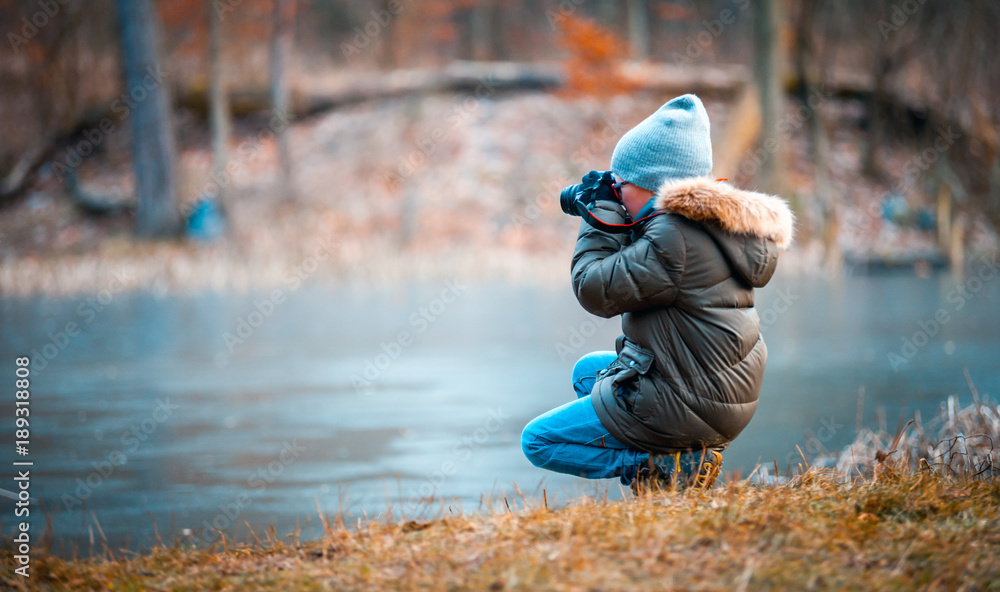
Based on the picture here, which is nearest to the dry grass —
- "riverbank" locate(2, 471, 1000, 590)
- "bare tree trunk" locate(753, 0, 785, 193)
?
"riverbank" locate(2, 471, 1000, 590)

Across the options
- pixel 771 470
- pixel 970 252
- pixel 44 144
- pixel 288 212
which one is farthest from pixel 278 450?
pixel 44 144

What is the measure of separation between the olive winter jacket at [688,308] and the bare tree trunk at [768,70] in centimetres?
1645

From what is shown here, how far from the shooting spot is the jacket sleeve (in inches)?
129

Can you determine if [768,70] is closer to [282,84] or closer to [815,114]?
[815,114]

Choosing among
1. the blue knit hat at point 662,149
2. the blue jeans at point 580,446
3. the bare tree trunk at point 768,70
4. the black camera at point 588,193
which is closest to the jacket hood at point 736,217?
the blue knit hat at point 662,149

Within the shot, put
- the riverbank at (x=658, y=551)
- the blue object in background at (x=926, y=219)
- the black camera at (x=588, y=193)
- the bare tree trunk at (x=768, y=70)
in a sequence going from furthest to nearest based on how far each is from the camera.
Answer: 1. the blue object in background at (x=926, y=219)
2. the bare tree trunk at (x=768, y=70)
3. the black camera at (x=588, y=193)
4. the riverbank at (x=658, y=551)

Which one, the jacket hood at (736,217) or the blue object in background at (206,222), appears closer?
the jacket hood at (736,217)

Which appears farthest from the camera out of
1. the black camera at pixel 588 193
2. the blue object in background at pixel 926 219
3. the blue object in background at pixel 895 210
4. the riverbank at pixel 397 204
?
the blue object in background at pixel 895 210

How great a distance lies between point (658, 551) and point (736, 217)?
1257 mm

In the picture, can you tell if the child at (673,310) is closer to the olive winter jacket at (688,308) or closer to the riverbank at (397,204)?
the olive winter jacket at (688,308)

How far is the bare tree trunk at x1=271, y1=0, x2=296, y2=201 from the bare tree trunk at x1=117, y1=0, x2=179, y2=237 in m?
2.38

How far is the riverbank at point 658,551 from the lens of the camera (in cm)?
248

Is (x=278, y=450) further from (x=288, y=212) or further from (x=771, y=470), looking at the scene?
(x=288, y=212)

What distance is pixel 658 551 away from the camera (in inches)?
102
